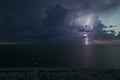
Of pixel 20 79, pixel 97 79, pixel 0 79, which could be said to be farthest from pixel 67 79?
pixel 0 79

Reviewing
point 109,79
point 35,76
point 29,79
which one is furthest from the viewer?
point 109,79

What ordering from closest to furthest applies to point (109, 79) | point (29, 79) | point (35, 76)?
point (35, 76)
point (29, 79)
point (109, 79)

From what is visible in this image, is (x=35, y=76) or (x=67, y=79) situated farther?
(x=67, y=79)

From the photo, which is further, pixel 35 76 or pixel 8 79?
pixel 8 79

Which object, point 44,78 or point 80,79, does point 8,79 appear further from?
point 80,79

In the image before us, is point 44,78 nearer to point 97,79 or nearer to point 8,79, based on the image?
point 8,79

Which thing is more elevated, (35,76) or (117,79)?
(35,76)

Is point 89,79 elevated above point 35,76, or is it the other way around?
point 35,76

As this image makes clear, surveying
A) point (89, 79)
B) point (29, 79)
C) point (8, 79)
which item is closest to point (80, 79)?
point (89, 79)
